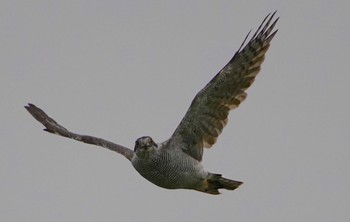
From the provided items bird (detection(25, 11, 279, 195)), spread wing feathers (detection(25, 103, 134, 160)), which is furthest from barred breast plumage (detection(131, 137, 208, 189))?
spread wing feathers (detection(25, 103, 134, 160))

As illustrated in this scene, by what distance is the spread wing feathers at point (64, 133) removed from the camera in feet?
54.7

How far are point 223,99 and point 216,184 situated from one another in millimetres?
1675

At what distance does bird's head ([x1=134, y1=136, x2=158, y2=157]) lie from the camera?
14688mm

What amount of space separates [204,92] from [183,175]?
1530 millimetres

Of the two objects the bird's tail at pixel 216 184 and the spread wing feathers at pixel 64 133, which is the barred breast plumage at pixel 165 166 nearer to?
the bird's tail at pixel 216 184

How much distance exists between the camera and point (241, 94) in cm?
1568

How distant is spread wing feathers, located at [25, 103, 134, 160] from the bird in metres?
0.50

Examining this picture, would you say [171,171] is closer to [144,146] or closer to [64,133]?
[144,146]

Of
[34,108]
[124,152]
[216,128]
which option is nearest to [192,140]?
[216,128]

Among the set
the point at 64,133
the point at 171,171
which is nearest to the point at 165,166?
the point at 171,171

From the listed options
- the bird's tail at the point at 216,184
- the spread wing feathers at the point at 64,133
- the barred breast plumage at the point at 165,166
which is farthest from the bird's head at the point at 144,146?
the bird's tail at the point at 216,184

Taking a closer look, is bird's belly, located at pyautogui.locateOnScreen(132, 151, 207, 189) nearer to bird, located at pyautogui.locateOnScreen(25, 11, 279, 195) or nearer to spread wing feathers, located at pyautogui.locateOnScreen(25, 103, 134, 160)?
bird, located at pyautogui.locateOnScreen(25, 11, 279, 195)

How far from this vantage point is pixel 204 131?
51.7 feet

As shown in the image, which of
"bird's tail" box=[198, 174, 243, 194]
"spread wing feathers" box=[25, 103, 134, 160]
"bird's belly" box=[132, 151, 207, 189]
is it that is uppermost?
"spread wing feathers" box=[25, 103, 134, 160]
